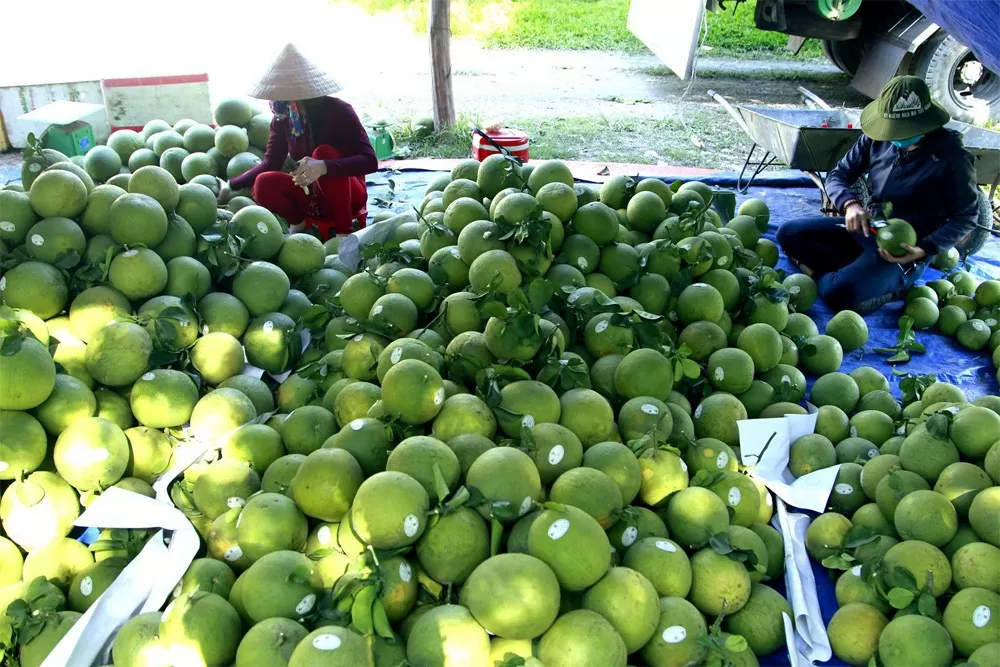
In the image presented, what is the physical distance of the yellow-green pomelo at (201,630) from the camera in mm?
1410

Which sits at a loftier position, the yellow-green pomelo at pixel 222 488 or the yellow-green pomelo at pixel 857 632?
the yellow-green pomelo at pixel 222 488

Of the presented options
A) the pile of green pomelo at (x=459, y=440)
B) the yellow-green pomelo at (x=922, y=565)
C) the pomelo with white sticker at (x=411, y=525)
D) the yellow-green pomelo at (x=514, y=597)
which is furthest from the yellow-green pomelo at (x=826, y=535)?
the pomelo with white sticker at (x=411, y=525)

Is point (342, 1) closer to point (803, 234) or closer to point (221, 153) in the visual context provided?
point (221, 153)

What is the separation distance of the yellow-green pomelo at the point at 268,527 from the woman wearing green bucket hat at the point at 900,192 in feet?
9.70

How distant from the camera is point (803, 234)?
13.3 ft

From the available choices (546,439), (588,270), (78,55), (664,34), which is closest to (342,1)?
(78,55)

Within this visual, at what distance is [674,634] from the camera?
1531mm

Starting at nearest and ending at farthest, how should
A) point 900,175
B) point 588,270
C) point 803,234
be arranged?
point 588,270 < point 900,175 < point 803,234

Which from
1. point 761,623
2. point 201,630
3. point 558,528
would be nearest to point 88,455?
point 201,630

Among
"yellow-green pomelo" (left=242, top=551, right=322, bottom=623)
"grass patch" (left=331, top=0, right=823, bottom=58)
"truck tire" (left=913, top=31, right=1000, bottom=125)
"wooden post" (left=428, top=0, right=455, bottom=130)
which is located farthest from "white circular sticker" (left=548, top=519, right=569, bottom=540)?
"grass patch" (left=331, top=0, right=823, bottom=58)

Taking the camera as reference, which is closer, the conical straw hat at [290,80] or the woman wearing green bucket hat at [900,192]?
the woman wearing green bucket hat at [900,192]

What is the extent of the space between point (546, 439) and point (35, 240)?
5.96ft

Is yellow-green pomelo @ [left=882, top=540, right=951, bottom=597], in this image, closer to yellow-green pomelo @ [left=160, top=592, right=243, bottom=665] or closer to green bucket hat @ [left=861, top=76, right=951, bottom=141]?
yellow-green pomelo @ [left=160, top=592, right=243, bottom=665]

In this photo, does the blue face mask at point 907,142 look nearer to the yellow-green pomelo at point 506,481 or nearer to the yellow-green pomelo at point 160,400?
the yellow-green pomelo at point 506,481
